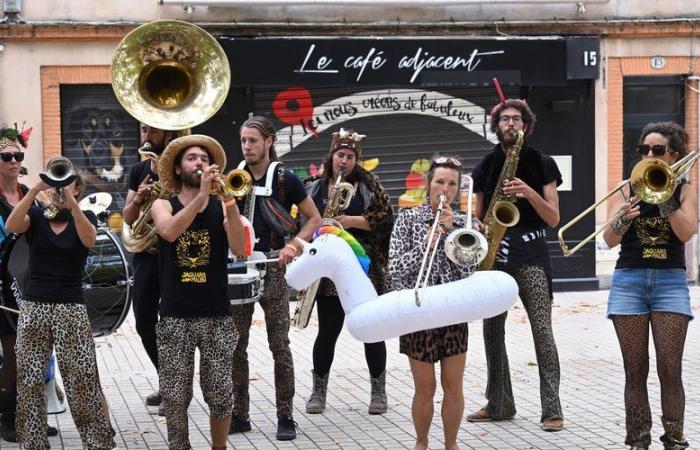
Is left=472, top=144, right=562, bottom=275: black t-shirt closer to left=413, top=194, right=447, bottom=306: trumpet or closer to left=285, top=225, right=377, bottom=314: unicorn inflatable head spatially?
left=413, top=194, right=447, bottom=306: trumpet

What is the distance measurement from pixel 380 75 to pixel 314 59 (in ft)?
3.15

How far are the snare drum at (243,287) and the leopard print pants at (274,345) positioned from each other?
272mm

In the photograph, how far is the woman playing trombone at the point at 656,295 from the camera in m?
6.52

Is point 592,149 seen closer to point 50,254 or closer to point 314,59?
point 314,59

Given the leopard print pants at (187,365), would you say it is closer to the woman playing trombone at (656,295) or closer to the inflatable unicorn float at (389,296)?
the inflatable unicorn float at (389,296)

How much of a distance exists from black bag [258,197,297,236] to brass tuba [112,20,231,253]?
0.74m

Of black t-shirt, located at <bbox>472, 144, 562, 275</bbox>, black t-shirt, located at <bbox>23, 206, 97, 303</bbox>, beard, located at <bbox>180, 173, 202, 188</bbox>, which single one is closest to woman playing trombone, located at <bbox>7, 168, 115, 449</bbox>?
black t-shirt, located at <bbox>23, 206, 97, 303</bbox>

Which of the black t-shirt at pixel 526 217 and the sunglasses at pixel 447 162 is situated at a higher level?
the sunglasses at pixel 447 162

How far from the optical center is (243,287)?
7.08 meters

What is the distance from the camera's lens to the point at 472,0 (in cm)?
1593

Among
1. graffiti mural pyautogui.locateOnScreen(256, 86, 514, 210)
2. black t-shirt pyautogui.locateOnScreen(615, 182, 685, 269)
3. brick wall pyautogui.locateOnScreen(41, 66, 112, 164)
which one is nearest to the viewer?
black t-shirt pyautogui.locateOnScreen(615, 182, 685, 269)

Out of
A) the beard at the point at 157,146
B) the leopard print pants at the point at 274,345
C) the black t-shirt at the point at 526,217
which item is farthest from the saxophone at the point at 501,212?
the beard at the point at 157,146

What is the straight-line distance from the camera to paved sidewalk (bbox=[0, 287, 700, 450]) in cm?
735

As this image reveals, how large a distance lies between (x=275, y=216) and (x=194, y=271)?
151 centimetres
